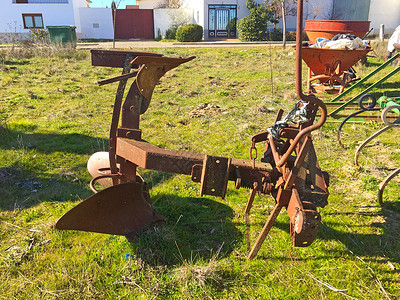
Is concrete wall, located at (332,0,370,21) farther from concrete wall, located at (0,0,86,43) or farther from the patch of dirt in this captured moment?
the patch of dirt

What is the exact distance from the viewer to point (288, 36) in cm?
2186

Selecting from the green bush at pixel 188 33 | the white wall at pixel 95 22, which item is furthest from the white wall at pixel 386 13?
the white wall at pixel 95 22

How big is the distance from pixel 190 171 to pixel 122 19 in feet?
95.8

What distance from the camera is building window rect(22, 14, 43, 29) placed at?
2748 centimetres

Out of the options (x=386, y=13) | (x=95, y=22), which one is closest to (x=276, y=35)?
(x=386, y=13)

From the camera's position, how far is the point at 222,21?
2542cm

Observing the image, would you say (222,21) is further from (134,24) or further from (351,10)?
(351,10)

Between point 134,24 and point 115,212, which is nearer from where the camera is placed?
point 115,212

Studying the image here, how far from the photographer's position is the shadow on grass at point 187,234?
2.69m

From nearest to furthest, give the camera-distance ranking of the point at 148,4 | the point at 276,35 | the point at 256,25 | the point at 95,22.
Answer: the point at 256,25 → the point at 276,35 → the point at 95,22 → the point at 148,4

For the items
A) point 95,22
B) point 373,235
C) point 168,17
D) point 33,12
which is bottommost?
point 373,235

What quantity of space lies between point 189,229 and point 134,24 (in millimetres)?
28624

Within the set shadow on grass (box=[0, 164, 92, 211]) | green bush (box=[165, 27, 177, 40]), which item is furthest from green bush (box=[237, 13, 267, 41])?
shadow on grass (box=[0, 164, 92, 211])

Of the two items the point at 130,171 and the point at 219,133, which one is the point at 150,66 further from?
the point at 219,133
